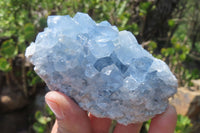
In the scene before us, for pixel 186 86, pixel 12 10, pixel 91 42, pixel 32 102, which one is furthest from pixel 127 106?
pixel 32 102

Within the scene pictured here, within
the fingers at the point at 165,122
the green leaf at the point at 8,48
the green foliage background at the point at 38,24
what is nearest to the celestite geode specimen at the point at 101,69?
the fingers at the point at 165,122

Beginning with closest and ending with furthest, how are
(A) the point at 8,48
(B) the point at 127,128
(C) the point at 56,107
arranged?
(C) the point at 56,107 → (B) the point at 127,128 → (A) the point at 8,48

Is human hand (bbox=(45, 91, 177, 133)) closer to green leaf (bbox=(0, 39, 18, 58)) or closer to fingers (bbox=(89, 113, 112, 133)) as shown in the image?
fingers (bbox=(89, 113, 112, 133))

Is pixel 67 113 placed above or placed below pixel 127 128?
above

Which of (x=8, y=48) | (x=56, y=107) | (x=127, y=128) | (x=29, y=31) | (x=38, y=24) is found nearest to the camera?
(x=56, y=107)

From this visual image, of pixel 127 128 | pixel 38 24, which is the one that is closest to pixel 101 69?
pixel 127 128

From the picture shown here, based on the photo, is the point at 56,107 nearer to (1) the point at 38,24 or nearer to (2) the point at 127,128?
(2) the point at 127,128

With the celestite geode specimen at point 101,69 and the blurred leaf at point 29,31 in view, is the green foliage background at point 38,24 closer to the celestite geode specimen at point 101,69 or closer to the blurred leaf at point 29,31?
the blurred leaf at point 29,31
